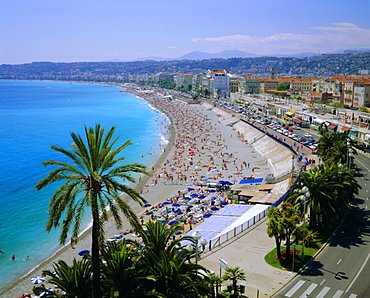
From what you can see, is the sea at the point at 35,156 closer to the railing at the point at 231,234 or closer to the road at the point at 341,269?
the railing at the point at 231,234

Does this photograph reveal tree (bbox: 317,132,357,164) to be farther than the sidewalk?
Yes

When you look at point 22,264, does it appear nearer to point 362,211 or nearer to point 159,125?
point 362,211

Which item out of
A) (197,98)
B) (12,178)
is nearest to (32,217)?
(12,178)

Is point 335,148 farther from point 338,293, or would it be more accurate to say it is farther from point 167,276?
point 167,276

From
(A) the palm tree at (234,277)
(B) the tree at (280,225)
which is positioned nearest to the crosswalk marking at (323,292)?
(B) the tree at (280,225)

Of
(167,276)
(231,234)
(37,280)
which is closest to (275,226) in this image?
(231,234)

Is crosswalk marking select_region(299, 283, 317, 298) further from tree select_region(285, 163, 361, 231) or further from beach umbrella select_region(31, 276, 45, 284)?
beach umbrella select_region(31, 276, 45, 284)

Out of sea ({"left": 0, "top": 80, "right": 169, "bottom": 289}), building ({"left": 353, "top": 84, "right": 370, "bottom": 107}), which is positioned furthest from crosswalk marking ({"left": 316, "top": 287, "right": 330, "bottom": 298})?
building ({"left": 353, "top": 84, "right": 370, "bottom": 107})
